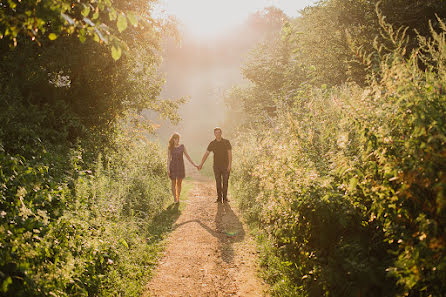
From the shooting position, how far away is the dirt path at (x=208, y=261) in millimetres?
5262

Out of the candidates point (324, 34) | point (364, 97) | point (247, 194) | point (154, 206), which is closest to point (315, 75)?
point (324, 34)

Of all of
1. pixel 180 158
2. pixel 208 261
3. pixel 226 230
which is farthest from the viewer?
pixel 180 158

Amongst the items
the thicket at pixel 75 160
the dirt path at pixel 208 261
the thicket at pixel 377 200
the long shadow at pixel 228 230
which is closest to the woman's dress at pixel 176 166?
the thicket at pixel 75 160

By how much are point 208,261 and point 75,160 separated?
11.7 ft

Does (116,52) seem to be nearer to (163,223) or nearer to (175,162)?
(163,223)

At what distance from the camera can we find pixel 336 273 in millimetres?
3820

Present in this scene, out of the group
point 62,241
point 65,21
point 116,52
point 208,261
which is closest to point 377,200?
point 116,52

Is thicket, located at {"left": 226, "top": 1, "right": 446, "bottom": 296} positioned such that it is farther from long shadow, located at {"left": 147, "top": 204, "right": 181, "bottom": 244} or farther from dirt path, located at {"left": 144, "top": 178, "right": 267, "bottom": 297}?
long shadow, located at {"left": 147, "top": 204, "right": 181, "bottom": 244}

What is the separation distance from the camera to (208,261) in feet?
20.8

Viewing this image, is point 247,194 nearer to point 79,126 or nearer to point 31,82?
point 79,126

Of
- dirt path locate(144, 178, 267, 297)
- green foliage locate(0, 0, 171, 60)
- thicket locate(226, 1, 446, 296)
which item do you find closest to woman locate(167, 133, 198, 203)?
dirt path locate(144, 178, 267, 297)

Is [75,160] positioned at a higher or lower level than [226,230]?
higher

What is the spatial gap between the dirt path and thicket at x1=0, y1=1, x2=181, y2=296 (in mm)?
424

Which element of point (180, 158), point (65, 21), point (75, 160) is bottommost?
point (180, 158)
